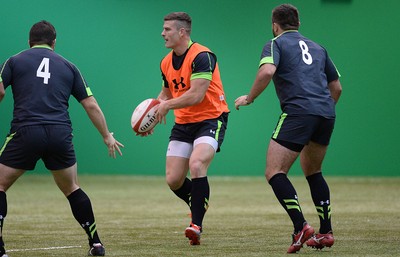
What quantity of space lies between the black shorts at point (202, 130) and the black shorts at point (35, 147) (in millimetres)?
1491

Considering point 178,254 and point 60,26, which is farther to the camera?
point 60,26

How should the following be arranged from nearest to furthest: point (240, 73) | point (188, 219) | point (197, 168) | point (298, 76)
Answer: point (298, 76) < point (197, 168) < point (188, 219) < point (240, 73)

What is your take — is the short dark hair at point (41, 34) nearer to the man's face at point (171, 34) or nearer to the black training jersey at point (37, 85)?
the black training jersey at point (37, 85)

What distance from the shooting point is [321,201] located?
20.4 ft

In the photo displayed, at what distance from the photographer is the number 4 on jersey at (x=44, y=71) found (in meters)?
5.55

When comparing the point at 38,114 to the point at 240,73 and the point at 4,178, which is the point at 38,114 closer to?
the point at 4,178

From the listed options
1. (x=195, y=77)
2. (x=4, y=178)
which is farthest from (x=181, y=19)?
(x=4, y=178)

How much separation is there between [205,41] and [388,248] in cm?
954

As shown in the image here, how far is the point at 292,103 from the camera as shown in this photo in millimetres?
5988

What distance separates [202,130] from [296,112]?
1.06 metres

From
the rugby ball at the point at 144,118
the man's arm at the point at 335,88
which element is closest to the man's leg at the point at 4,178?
the rugby ball at the point at 144,118

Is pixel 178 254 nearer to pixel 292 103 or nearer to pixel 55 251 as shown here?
pixel 55 251

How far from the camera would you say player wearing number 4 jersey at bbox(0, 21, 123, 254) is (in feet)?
18.0

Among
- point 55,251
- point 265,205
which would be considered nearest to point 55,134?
point 55,251
